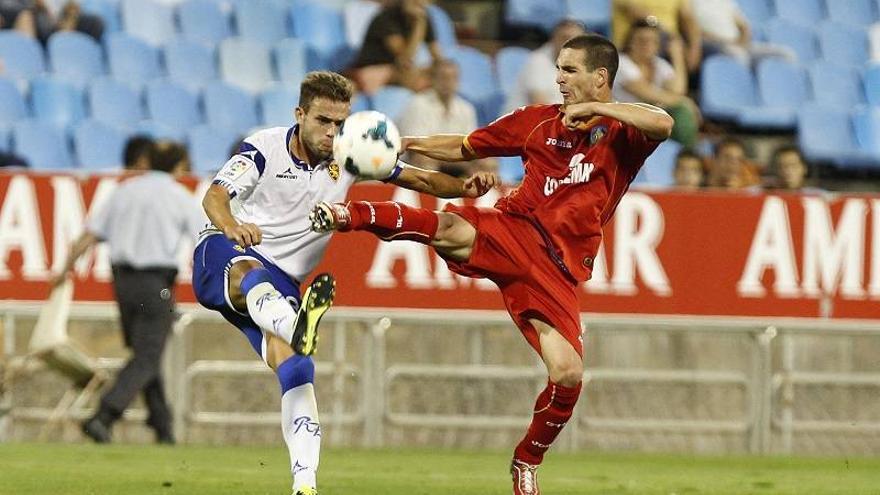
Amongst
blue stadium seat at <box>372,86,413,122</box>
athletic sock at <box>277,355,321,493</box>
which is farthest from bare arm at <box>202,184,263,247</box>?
blue stadium seat at <box>372,86,413,122</box>

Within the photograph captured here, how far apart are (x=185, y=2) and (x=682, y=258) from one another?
6024mm

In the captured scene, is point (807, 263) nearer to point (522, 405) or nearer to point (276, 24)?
point (522, 405)

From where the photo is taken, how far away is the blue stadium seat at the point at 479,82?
16.6 m

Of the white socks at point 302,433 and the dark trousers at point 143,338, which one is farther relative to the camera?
the dark trousers at point 143,338

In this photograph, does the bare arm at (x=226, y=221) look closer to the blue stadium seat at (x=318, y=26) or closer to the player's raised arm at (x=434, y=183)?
the player's raised arm at (x=434, y=183)

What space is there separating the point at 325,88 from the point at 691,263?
234 inches

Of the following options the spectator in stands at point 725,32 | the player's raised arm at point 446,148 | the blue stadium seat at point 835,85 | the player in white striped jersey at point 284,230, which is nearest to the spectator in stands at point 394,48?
the spectator in stands at point 725,32

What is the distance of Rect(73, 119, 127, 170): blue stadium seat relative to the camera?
600 inches

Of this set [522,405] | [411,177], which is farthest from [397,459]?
Answer: [411,177]

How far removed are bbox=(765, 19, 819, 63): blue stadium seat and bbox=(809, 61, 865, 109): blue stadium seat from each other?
0.44 meters

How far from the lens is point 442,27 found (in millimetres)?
17484

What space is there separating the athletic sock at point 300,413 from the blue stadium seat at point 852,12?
12246mm

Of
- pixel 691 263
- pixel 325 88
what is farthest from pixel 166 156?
pixel 325 88

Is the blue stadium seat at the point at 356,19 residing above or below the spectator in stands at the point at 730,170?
above
